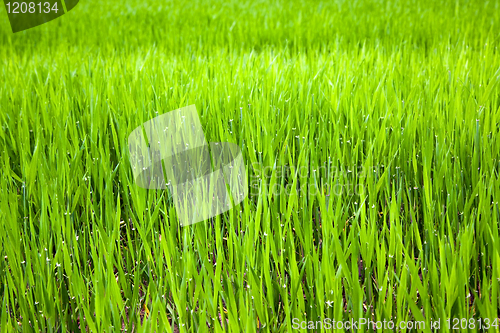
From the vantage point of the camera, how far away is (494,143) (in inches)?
46.8

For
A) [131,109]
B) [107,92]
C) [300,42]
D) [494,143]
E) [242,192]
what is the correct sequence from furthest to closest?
[300,42] < [107,92] < [131,109] < [494,143] < [242,192]

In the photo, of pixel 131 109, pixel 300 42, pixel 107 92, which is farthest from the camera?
pixel 300 42

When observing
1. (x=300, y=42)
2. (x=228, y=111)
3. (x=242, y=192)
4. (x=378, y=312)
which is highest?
(x=300, y=42)

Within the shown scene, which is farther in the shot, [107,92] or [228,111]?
[107,92]

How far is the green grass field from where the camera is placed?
0.75 m

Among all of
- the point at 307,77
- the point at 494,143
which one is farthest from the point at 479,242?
the point at 307,77

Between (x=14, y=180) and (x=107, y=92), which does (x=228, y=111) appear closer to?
(x=107, y=92)

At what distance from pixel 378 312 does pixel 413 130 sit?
68 cm

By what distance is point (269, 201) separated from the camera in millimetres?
920

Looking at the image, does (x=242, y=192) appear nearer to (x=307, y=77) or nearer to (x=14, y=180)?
(x=14, y=180)

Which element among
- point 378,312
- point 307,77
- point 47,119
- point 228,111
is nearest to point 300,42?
point 307,77

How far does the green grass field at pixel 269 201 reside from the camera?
0.75m

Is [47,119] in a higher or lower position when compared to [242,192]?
higher

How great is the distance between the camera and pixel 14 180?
3.96 feet
